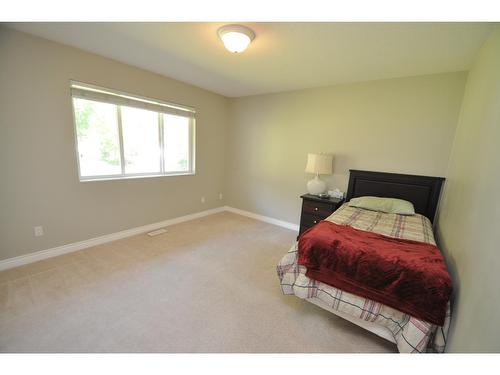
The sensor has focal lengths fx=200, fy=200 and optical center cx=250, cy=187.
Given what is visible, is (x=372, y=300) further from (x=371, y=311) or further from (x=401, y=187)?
(x=401, y=187)

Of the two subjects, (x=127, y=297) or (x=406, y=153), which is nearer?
(x=127, y=297)

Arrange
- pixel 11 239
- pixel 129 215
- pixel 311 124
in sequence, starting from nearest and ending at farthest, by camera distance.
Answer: pixel 11 239
pixel 129 215
pixel 311 124

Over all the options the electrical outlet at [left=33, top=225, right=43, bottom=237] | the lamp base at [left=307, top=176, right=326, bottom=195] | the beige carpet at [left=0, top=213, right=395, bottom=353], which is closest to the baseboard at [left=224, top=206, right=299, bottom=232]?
the lamp base at [left=307, top=176, right=326, bottom=195]

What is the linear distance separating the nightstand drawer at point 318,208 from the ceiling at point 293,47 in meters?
1.74

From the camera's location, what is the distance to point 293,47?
196 cm

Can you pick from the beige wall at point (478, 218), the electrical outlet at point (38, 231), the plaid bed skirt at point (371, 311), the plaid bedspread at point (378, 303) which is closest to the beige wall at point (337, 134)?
the beige wall at point (478, 218)

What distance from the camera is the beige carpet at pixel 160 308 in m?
1.38

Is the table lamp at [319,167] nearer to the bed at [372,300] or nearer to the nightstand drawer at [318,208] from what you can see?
the nightstand drawer at [318,208]

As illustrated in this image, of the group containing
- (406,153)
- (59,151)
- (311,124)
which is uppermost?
(311,124)

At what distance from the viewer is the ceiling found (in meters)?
1.63

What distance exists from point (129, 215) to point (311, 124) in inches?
124
